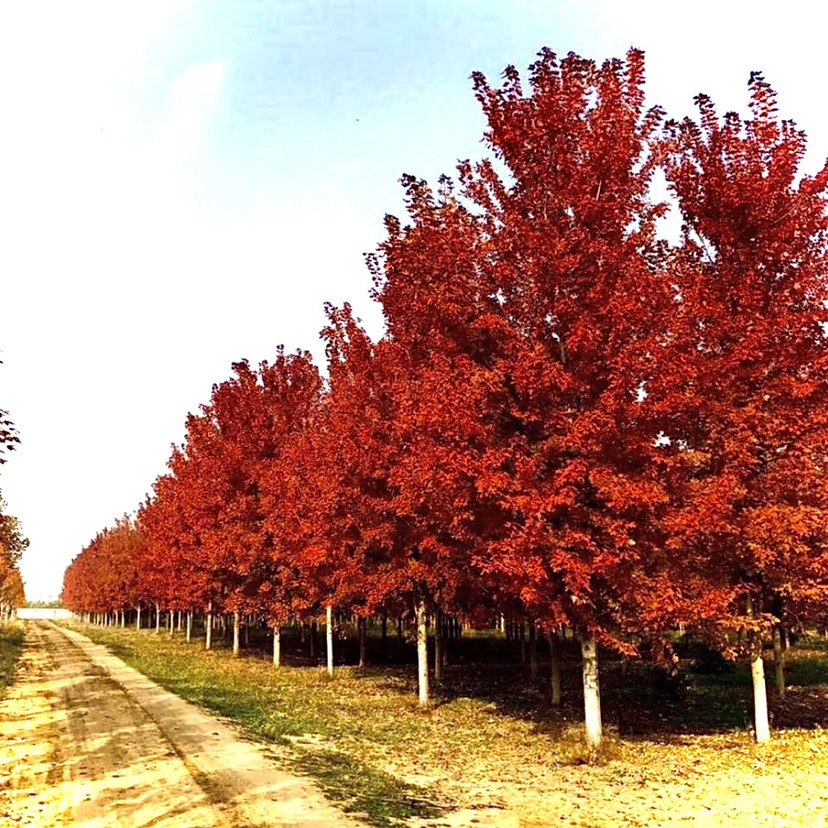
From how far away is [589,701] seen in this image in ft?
45.0

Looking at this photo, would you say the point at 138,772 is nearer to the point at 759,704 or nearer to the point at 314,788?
the point at 314,788

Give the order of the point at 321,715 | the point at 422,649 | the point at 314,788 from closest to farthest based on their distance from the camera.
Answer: the point at 314,788, the point at 321,715, the point at 422,649

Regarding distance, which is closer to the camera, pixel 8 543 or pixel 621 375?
pixel 621 375

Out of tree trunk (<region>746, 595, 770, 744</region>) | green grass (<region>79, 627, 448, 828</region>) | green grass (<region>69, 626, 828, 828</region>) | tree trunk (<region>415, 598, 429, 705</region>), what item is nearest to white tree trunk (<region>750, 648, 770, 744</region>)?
tree trunk (<region>746, 595, 770, 744</region>)

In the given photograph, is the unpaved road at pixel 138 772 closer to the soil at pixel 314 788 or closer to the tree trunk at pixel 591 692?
the soil at pixel 314 788

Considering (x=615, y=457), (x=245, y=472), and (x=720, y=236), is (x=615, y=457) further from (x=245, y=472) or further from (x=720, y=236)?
(x=245, y=472)

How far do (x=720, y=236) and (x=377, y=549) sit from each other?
39.3ft

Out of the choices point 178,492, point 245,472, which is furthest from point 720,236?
point 178,492

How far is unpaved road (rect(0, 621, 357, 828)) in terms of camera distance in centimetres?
878

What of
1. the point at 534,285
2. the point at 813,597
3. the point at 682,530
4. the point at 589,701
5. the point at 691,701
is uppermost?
the point at 534,285

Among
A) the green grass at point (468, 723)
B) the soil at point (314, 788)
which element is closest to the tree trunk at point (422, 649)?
the green grass at point (468, 723)

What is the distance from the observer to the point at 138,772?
1098 cm

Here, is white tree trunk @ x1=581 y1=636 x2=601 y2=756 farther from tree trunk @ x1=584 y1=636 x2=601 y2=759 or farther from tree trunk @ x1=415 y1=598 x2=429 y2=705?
tree trunk @ x1=415 y1=598 x2=429 y2=705

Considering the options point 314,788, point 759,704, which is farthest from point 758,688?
point 314,788
